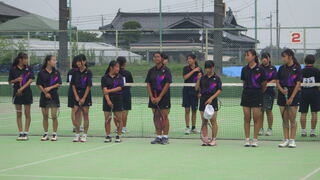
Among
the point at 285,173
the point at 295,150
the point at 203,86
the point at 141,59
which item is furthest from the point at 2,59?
the point at 285,173

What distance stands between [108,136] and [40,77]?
188 cm

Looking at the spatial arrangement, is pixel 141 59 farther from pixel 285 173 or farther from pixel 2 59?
pixel 285 173

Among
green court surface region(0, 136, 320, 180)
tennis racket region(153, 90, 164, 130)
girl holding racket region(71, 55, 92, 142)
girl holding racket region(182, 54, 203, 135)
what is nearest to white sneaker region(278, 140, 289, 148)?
green court surface region(0, 136, 320, 180)

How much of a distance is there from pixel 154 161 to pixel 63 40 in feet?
35.3

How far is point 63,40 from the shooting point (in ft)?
68.8

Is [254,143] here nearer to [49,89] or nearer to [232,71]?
[49,89]

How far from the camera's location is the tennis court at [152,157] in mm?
9773

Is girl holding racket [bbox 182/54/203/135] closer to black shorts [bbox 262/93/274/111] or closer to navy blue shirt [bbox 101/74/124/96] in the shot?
black shorts [bbox 262/93/274/111]

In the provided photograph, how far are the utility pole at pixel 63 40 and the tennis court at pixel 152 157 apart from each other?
4.74 m

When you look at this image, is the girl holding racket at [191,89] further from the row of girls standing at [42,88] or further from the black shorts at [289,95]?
the row of girls standing at [42,88]

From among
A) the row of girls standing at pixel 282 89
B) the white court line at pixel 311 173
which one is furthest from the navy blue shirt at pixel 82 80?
the white court line at pixel 311 173

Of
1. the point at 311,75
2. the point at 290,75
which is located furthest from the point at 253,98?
the point at 311,75

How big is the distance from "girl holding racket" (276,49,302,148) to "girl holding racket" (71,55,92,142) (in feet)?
12.5

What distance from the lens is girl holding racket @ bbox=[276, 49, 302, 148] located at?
1238 cm
